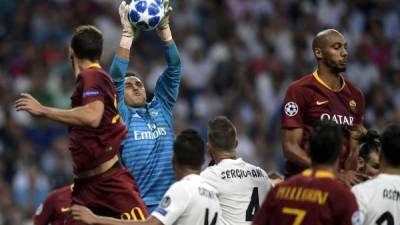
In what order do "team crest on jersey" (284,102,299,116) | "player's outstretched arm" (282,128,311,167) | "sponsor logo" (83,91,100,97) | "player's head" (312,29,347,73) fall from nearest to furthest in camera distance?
1. "sponsor logo" (83,91,100,97)
2. "player's outstretched arm" (282,128,311,167)
3. "team crest on jersey" (284,102,299,116)
4. "player's head" (312,29,347,73)

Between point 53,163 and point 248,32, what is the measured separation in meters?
4.51

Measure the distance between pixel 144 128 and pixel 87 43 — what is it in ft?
5.32

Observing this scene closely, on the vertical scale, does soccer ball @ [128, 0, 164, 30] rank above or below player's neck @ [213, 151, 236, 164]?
above

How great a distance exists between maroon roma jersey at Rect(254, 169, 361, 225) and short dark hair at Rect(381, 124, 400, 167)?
2.75 ft

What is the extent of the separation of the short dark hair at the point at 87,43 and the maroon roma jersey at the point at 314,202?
2.12 m

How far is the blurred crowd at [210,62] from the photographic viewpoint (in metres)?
17.6

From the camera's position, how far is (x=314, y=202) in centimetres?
780

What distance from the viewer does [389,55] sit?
19.9m

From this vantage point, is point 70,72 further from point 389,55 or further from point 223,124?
point 223,124

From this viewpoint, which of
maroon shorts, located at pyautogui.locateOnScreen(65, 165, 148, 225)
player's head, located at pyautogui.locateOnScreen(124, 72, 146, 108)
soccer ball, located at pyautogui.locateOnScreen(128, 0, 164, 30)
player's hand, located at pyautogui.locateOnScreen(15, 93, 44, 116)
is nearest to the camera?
player's hand, located at pyautogui.locateOnScreen(15, 93, 44, 116)

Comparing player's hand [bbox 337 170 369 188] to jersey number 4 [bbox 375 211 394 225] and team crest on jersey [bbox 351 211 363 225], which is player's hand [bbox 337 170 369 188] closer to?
jersey number 4 [bbox 375 211 394 225]

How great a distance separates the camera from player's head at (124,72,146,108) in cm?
1091

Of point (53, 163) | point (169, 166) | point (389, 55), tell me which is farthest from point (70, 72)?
point (169, 166)

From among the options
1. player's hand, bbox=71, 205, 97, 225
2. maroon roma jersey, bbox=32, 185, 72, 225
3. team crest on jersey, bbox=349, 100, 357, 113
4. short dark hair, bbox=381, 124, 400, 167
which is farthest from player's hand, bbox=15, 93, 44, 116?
maroon roma jersey, bbox=32, 185, 72, 225
